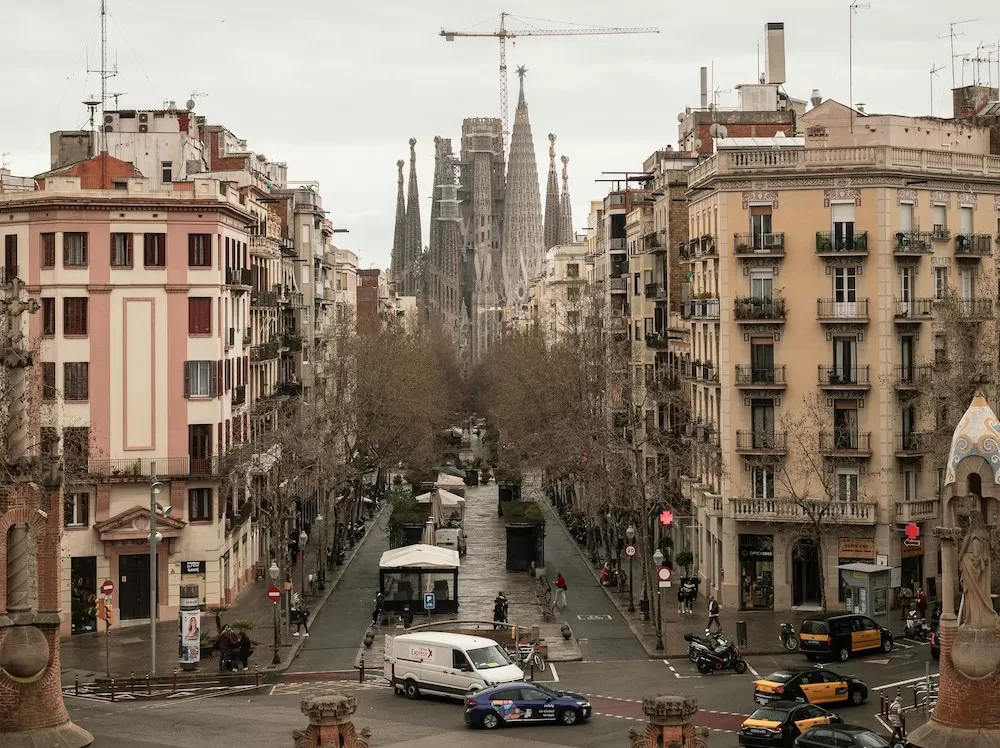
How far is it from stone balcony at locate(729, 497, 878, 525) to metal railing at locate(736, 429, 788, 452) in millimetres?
2096

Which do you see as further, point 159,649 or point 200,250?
point 200,250

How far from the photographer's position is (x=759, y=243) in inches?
2800

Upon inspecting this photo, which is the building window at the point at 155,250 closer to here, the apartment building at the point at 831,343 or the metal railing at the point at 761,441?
the apartment building at the point at 831,343

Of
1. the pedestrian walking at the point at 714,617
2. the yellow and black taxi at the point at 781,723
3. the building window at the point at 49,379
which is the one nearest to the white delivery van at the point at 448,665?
the yellow and black taxi at the point at 781,723

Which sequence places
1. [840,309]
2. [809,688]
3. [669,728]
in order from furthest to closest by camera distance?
[840,309] → [809,688] → [669,728]

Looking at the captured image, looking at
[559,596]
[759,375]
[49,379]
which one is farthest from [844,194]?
[49,379]

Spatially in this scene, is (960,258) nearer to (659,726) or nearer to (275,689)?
(275,689)

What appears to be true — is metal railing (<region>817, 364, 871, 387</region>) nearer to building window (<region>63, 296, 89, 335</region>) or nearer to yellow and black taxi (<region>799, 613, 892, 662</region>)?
yellow and black taxi (<region>799, 613, 892, 662</region>)

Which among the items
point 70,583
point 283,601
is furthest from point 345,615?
point 70,583

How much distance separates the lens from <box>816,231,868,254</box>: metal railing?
6975 centimetres

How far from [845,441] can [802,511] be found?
134 inches

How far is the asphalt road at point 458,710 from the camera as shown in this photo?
45.1 meters

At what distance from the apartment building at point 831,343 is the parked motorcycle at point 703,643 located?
11.1 metres

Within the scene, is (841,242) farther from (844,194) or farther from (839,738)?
(839,738)
